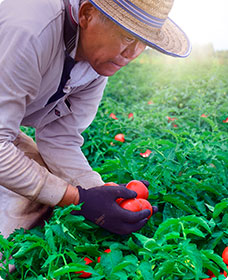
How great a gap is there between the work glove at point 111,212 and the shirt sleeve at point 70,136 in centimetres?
62

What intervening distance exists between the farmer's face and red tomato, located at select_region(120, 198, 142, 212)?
63 centimetres

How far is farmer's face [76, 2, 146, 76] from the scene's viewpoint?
167cm

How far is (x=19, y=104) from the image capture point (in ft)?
5.85

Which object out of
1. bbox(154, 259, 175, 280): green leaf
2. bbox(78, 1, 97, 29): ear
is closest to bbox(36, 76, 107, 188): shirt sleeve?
bbox(78, 1, 97, 29): ear

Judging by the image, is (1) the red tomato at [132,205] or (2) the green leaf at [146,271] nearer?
(2) the green leaf at [146,271]

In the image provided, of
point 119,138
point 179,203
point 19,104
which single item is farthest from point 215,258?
point 119,138

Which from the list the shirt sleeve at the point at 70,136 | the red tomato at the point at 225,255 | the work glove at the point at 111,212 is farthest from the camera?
the shirt sleeve at the point at 70,136

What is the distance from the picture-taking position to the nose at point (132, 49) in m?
1.73

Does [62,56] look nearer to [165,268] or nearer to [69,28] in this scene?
[69,28]

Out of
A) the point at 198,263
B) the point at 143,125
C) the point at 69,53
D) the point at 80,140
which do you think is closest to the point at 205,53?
the point at 143,125

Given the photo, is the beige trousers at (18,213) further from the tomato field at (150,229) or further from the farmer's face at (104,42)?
the farmer's face at (104,42)

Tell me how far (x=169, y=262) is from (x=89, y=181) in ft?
3.39

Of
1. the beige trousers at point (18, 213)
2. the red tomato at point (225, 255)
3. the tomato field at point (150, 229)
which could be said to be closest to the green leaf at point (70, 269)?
the tomato field at point (150, 229)

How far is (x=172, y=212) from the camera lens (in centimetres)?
188
